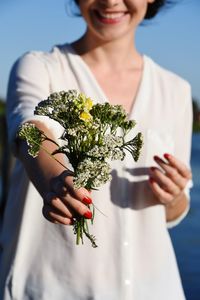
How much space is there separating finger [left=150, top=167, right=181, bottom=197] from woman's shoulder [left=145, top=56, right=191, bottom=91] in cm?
39

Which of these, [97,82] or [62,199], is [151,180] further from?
[62,199]

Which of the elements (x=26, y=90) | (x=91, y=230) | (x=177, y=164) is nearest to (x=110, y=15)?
(x=26, y=90)

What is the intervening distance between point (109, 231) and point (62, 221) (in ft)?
1.79

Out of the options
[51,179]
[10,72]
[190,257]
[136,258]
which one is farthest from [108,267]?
[190,257]

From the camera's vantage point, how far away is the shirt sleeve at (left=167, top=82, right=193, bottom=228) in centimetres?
215

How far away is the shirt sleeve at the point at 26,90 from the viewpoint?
174 centimetres

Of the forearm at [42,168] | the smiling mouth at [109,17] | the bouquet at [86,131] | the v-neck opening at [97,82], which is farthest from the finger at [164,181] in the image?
the bouquet at [86,131]

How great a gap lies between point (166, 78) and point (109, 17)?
318mm

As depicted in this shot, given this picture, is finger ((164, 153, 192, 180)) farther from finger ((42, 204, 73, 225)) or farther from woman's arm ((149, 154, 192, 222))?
finger ((42, 204, 73, 225))

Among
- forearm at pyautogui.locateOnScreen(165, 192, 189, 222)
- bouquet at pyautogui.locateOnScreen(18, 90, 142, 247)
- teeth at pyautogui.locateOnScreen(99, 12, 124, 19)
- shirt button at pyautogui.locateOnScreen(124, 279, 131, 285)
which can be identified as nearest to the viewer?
bouquet at pyautogui.locateOnScreen(18, 90, 142, 247)

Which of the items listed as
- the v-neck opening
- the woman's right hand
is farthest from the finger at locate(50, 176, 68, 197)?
the v-neck opening

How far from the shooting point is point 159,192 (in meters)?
1.89

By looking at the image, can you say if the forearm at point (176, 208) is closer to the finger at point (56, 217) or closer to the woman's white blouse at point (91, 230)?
the woman's white blouse at point (91, 230)

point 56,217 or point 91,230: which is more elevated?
point 56,217
